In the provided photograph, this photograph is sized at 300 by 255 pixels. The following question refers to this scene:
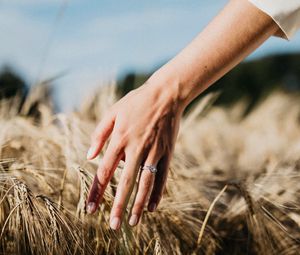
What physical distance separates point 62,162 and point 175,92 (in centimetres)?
67

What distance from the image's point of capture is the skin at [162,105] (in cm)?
111

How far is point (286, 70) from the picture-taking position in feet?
48.9

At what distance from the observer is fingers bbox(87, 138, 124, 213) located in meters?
1.11

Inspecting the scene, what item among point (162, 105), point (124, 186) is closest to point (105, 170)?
point (124, 186)

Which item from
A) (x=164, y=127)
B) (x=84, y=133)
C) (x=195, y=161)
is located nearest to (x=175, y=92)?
(x=164, y=127)

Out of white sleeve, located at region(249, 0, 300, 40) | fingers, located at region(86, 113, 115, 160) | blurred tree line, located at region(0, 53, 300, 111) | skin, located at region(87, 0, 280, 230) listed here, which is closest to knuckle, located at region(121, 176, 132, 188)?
skin, located at region(87, 0, 280, 230)

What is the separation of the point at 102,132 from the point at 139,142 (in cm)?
9

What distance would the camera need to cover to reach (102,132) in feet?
3.80

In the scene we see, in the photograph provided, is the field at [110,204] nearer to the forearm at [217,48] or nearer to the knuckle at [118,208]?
the knuckle at [118,208]

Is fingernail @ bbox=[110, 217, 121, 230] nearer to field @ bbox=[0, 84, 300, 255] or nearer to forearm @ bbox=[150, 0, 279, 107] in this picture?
field @ bbox=[0, 84, 300, 255]

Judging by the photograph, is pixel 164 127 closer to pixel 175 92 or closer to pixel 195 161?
pixel 175 92

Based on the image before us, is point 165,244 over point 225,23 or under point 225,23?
under

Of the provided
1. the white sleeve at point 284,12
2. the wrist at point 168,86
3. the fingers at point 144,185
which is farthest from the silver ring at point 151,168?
the white sleeve at point 284,12

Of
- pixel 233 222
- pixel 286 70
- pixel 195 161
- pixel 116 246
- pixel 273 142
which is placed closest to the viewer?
pixel 116 246
